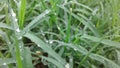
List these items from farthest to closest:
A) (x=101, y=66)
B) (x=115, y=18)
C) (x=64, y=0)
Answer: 1. (x=64, y=0)
2. (x=115, y=18)
3. (x=101, y=66)

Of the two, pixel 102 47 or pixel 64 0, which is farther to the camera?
pixel 64 0

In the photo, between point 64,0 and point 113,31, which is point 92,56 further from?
point 64,0

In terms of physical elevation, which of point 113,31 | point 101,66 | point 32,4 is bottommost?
point 101,66

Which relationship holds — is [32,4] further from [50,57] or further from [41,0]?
[50,57]

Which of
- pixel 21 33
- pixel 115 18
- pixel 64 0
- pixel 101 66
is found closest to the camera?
pixel 21 33

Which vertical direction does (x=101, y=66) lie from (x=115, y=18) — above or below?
below

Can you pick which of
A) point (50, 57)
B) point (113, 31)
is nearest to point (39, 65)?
point (50, 57)
